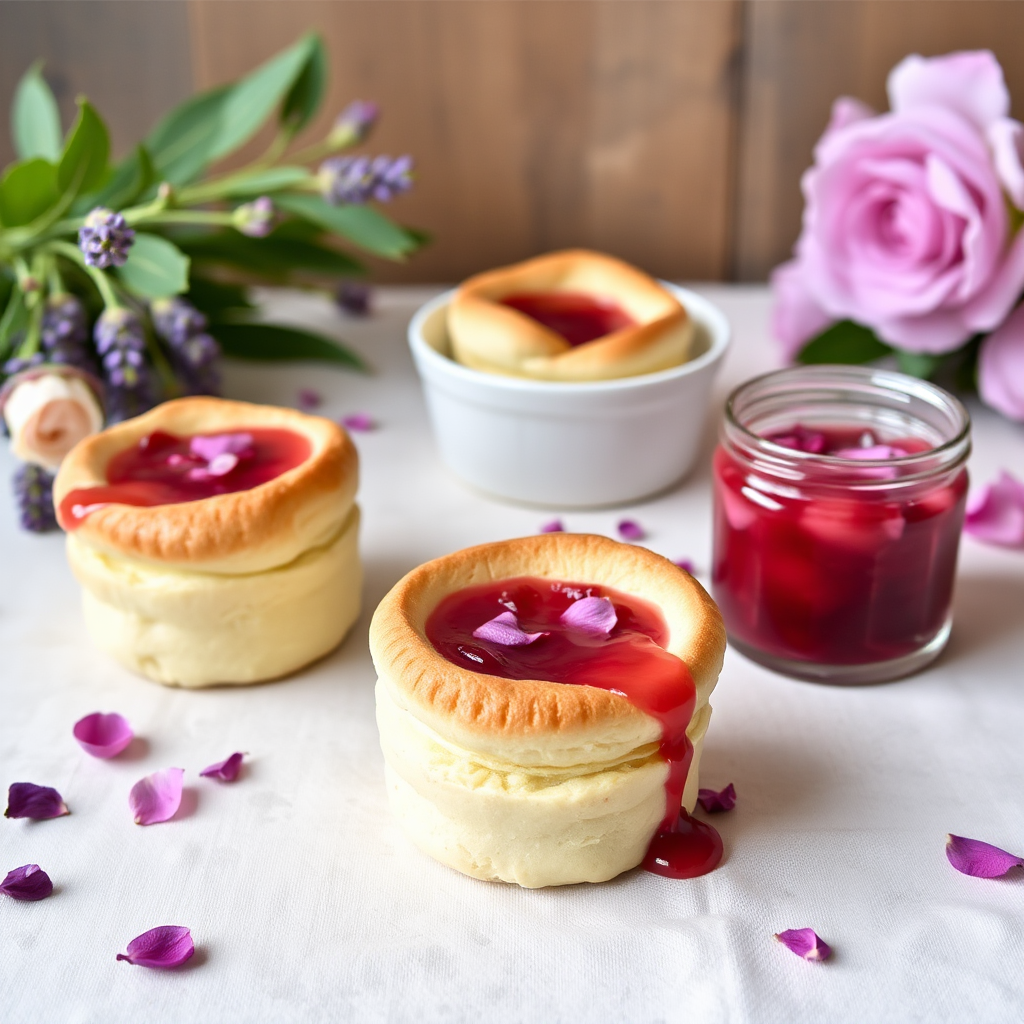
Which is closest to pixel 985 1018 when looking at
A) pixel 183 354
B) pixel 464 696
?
pixel 464 696

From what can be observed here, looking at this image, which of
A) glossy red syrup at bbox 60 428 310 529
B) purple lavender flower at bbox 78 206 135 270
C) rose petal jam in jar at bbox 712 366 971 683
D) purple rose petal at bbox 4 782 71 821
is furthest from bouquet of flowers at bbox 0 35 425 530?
rose petal jam in jar at bbox 712 366 971 683

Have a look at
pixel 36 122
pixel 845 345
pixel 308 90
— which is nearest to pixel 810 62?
pixel 845 345

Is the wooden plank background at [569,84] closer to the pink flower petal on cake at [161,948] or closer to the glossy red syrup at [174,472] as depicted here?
the glossy red syrup at [174,472]

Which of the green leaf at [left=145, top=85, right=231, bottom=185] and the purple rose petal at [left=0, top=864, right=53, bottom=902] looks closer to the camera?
the purple rose petal at [left=0, top=864, right=53, bottom=902]

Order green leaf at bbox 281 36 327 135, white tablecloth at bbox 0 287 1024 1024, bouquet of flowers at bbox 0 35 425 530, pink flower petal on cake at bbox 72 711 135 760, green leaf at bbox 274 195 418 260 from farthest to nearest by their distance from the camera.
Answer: green leaf at bbox 281 36 327 135 < green leaf at bbox 274 195 418 260 < bouquet of flowers at bbox 0 35 425 530 < pink flower petal on cake at bbox 72 711 135 760 < white tablecloth at bbox 0 287 1024 1024

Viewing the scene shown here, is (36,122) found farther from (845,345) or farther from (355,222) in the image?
(845,345)

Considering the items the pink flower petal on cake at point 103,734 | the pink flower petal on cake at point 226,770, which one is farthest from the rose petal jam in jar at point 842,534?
the pink flower petal on cake at point 103,734

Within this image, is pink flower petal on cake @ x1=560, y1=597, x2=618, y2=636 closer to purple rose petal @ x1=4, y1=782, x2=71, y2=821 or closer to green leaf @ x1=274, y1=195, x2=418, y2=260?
purple rose petal @ x1=4, y1=782, x2=71, y2=821
